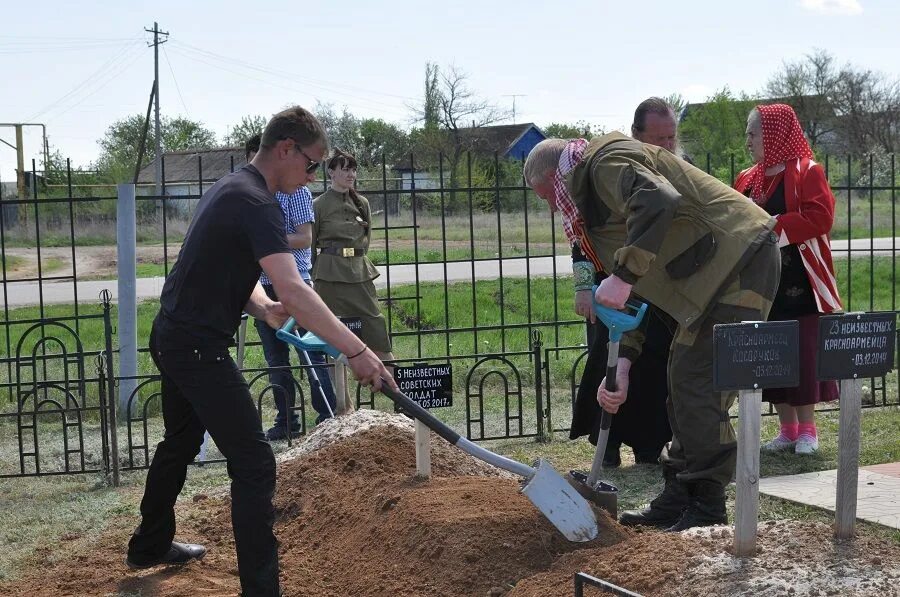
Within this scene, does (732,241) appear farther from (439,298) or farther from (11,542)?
(439,298)

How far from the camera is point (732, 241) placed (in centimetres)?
410

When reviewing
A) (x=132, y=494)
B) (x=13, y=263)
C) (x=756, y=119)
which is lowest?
(x=132, y=494)

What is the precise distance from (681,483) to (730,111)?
4212cm

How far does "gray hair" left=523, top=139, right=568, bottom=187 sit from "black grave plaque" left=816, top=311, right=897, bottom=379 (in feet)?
4.63

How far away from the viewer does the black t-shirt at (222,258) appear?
3.71m

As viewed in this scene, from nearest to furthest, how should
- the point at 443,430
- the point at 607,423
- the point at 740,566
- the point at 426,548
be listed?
the point at 740,566 → the point at 443,430 → the point at 426,548 → the point at 607,423

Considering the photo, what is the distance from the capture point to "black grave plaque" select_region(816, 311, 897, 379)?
12.0 feet

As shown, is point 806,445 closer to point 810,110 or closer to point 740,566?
point 740,566

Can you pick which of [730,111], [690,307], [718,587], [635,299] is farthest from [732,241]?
[730,111]

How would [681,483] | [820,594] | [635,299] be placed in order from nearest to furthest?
[820,594]
[681,483]
[635,299]

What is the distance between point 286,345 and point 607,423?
3251 mm

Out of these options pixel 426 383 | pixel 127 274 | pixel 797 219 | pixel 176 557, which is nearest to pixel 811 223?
pixel 797 219

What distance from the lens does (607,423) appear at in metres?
4.50

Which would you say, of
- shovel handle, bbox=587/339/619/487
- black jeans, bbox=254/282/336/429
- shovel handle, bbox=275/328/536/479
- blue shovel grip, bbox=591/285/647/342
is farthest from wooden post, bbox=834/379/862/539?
black jeans, bbox=254/282/336/429
